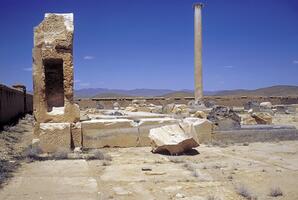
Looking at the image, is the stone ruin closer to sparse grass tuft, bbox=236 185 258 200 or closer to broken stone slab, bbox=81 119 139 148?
broken stone slab, bbox=81 119 139 148

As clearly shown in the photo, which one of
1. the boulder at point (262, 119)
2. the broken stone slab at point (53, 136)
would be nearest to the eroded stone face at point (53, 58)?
the broken stone slab at point (53, 136)

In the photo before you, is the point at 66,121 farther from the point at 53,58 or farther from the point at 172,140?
the point at 172,140

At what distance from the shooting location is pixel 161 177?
6898 mm

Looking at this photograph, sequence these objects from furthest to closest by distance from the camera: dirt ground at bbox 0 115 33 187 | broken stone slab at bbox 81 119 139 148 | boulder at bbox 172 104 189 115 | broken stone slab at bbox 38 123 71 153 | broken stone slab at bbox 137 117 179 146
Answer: boulder at bbox 172 104 189 115 < broken stone slab at bbox 137 117 179 146 < broken stone slab at bbox 81 119 139 148 < broken stone slab at bbox 38 123 71 153 < dirt ground at bbox 0 115 33 187

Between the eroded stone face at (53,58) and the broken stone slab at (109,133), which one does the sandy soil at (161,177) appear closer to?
the broken stone slab at (109,133)

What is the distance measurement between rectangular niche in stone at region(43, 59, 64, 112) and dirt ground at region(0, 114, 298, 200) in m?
1.72

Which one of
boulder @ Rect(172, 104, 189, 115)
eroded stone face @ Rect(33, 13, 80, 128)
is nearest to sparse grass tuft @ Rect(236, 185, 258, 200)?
eroded stone face @ Rect(33, 13, 80, 128)

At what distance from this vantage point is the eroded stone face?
32.9 ft

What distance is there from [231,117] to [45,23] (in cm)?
631

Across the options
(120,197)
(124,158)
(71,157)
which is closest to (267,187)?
→ (120,197)

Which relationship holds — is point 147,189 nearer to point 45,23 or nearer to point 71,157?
point 71,157

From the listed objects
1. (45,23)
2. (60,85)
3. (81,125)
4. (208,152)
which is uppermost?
(45,23)

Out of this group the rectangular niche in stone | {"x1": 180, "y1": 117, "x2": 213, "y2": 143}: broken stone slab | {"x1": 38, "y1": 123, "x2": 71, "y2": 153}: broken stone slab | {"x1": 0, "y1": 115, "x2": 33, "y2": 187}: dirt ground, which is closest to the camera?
{"x1": 0, "y1": 115, "x2": 33, "y2": 187}: dirt ground

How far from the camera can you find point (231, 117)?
41.2 feet
